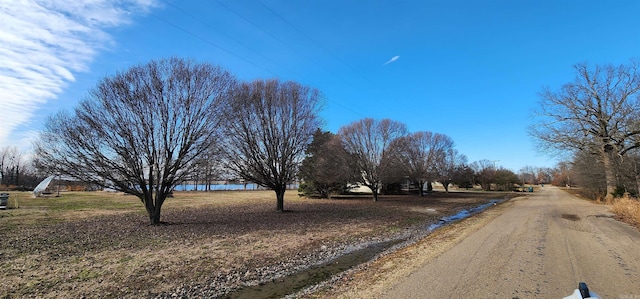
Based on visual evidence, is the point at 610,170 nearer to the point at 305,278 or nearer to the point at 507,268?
the point at 507,268

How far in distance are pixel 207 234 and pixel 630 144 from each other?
28136 mm

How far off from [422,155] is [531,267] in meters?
38.3

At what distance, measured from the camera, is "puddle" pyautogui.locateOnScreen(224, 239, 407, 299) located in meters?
6.22

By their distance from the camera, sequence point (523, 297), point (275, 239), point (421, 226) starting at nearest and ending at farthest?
1. point (523, 297)
2. point (275, 239)
3. point (421, 226)

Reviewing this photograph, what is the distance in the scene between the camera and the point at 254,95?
18156 millimetres

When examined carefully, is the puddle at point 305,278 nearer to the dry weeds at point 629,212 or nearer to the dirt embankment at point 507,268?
the dirt embankment at point 507,268

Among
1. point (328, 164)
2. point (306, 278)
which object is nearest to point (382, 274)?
point (306, 278)

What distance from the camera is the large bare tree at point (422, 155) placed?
121 feet

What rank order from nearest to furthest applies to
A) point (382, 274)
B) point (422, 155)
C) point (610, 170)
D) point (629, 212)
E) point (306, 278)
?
1. point (382, 274)
2. point (306, 278)
3. point (629, 212)
4. point (610, 170)
5. point (422, 155)

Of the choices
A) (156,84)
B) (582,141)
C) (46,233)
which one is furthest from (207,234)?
(582,141)

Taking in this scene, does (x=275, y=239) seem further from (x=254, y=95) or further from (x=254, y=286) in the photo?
(x=254, y=95)

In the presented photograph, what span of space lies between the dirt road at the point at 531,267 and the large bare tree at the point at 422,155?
23.3m

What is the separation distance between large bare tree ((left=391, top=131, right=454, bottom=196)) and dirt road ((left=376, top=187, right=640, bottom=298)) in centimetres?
2329

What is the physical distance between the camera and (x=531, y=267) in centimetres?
640
